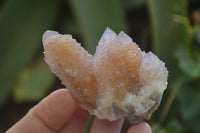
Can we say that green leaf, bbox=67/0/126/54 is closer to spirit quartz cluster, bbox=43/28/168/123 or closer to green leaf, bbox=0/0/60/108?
green leaf, bbox=0/0/60/108

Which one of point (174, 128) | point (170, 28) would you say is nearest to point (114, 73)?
point (174, 128)

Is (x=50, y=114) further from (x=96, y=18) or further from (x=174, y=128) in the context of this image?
(x=96, y=18)

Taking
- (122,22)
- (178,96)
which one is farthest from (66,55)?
(122,22)

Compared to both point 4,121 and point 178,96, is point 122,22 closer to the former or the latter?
point 178,96

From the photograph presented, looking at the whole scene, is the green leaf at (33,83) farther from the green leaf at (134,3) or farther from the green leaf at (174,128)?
the green leaf at (174,128)

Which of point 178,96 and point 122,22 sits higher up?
point 122,22

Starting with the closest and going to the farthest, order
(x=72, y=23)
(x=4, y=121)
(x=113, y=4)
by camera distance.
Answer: (x=113, y=4), (x=4, y=121), (x=72, y=23)
